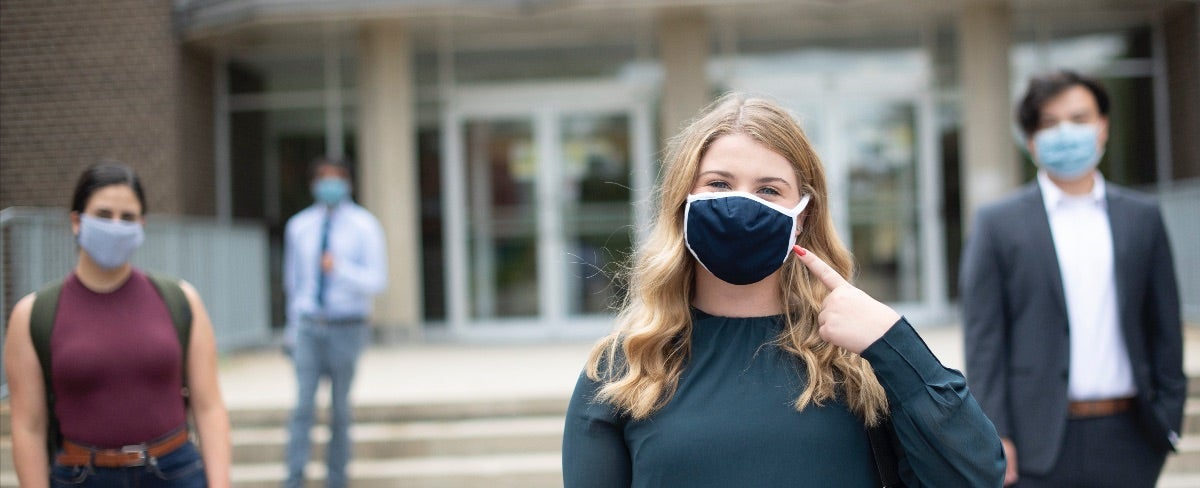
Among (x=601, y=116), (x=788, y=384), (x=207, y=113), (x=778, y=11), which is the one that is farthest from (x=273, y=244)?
(x=788, y=384)

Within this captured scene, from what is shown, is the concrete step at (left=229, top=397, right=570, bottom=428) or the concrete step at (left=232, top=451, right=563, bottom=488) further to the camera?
the concrete step at (left=229, top=397, right=570, bottom=428)

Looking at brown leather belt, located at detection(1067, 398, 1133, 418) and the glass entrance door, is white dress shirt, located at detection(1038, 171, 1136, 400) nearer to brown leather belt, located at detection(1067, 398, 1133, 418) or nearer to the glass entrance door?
brown leather belt, located at detection(1067, 398, 1133, 418)

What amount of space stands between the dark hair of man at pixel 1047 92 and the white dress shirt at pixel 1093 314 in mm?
402

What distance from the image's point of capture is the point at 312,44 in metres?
11.5

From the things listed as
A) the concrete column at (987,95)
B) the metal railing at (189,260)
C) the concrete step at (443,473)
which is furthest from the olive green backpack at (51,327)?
the concrete column at (987,95)

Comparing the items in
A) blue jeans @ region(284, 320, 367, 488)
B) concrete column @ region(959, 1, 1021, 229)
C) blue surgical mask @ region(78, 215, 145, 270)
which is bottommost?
blue jeans @ region(284, 320, 367, 488)

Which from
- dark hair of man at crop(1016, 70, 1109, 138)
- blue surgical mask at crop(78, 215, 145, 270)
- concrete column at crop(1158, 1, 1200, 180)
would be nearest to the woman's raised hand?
dark hair of man at crop(1016, 70, 1109, 138)

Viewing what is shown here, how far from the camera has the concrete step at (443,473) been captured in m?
6.16

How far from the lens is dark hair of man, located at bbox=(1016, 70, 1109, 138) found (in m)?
3.43

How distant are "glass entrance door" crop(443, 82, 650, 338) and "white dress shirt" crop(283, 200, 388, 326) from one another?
16.7 feet

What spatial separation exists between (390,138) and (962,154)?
6511 millimetres

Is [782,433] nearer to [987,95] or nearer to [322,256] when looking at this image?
[322,256]

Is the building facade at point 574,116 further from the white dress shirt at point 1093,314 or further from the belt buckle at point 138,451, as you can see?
the belt buckle at point 138,451

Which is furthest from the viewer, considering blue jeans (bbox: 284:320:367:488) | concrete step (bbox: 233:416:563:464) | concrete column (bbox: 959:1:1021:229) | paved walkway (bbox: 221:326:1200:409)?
concrete column (bbox: 959:1:1021:229)
